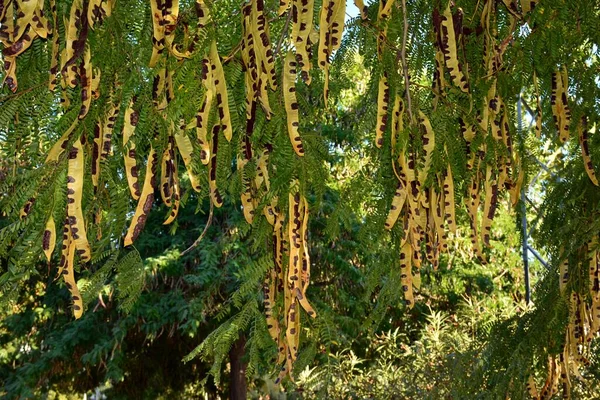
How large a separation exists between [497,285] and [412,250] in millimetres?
8305

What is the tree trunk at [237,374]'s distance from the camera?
9.31 meters

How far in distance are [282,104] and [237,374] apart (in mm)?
7887

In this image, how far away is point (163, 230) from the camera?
8.88 metres

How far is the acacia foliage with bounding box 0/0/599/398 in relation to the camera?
160cm

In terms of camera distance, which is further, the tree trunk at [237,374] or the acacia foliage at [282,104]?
the tree trunk at [237,374]

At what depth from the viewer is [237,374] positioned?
Answer: 30.8 feet

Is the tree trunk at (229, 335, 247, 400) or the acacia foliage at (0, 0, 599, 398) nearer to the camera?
the acacia foliage at (0, 0, 599, 398)

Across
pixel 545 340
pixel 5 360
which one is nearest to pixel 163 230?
pixel 5 360

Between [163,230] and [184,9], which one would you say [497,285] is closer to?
[163,230]

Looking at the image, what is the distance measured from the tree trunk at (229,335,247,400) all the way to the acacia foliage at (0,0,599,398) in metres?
7.01

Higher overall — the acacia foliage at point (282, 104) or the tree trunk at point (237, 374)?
the acacia foliage at point (282, 104)

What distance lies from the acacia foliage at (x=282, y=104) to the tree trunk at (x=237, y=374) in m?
7.01

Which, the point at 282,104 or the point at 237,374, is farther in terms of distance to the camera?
the point at 237,374

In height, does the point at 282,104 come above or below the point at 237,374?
above
